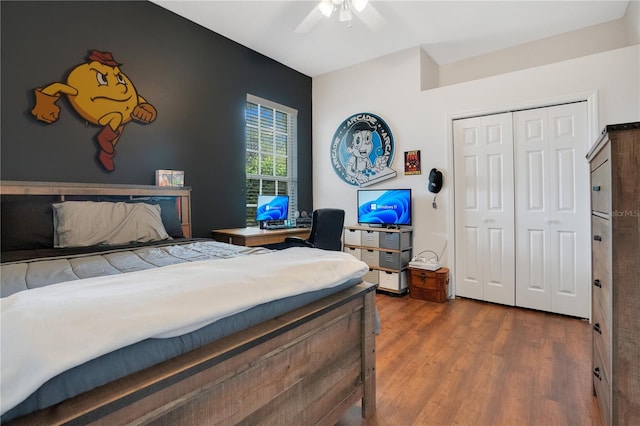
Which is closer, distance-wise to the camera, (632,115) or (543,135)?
(632,115)

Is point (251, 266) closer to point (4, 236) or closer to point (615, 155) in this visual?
point (615, 155)

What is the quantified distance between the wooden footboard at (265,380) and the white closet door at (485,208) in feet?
8.06

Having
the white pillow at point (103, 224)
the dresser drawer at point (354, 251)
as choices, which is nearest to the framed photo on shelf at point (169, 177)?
the white pillow at point (103, 224)

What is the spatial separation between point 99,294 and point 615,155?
1.80 m

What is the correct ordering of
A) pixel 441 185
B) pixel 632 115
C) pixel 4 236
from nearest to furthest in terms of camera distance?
pixel 4 236 → pixel 632 115 → pixel 441 185

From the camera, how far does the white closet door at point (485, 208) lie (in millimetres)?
3371

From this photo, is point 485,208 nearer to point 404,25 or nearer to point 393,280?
point 393,280

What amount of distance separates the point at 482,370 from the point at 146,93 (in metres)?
3.58

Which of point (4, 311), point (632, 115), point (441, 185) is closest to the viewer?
point (4, 311)

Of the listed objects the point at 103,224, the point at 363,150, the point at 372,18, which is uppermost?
the point at 372,18

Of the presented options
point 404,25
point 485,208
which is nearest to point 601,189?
point 485,208

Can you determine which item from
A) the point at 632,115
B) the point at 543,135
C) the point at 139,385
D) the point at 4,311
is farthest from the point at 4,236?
the point at 632,115

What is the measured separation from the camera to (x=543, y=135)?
10.4 ft

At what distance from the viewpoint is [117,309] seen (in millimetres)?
764
